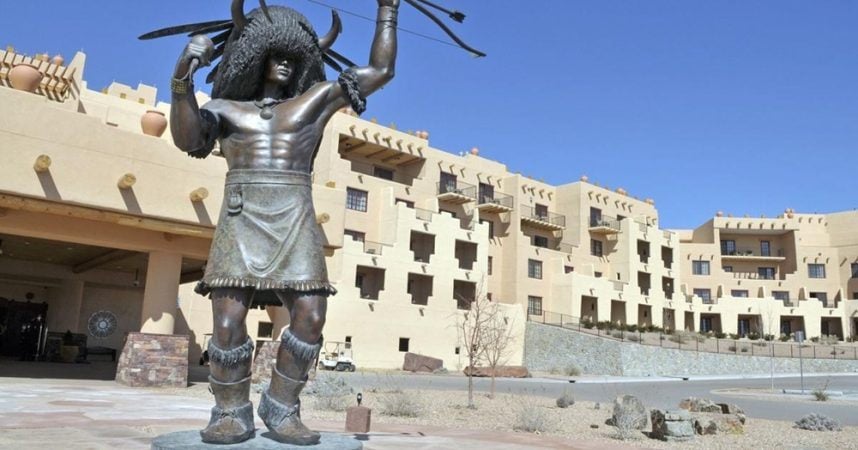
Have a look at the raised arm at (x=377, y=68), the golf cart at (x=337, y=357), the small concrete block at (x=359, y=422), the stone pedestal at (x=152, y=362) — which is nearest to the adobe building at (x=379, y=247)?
the stone pedestal at (x=152, y=362)

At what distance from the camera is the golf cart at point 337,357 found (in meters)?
27.8

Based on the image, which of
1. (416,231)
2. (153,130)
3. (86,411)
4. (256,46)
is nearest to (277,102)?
(256,46)

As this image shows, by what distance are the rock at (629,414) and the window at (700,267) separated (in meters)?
48.0

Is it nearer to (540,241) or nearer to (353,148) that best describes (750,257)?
(540,241)

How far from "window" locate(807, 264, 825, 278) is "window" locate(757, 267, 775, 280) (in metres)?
2.71

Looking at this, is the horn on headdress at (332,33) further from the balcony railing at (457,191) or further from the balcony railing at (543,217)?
the balcony railing at (543,217)

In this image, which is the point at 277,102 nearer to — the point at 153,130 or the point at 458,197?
the point at 153,130

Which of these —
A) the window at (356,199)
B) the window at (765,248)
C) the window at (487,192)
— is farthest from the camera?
the window at (765,248)

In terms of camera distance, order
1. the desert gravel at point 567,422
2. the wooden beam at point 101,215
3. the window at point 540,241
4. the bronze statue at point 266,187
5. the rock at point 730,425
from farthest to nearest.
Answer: the window at point 540,241, the wooden beam at point 101,215, the rock at point 730,425, the desert gravel at point 567,422, the bronze statue at point 266,187

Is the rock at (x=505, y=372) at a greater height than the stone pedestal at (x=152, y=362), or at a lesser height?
lesser

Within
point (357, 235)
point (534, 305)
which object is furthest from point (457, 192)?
point (534, 305)

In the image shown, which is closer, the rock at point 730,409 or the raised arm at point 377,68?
the raised arm at point 377,68

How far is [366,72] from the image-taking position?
452cm

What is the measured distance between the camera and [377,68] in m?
4.54
